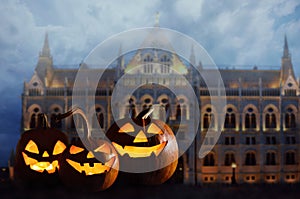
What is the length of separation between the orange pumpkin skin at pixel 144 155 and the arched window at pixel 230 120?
32913 millimetres

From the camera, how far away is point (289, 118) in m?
45.5

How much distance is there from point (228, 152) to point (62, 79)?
2472 cm

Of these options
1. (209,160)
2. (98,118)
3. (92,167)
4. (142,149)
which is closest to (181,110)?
(209,160)

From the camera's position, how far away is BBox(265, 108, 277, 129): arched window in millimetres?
45344

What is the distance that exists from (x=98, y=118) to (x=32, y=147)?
32112 millimetres

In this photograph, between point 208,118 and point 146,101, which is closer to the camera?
point 146,101

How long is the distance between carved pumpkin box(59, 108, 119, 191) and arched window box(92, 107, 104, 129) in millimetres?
32775

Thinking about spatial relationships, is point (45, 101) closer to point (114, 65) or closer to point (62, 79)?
point (62, 79)

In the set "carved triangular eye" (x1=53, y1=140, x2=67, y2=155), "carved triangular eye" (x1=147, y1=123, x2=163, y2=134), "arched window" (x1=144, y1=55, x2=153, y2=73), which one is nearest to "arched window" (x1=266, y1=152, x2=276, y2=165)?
"arched window" (x1=144, y1=55, x2=153, y2=73)

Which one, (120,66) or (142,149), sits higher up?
(120,66)

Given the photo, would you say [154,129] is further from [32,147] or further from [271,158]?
[271,158]

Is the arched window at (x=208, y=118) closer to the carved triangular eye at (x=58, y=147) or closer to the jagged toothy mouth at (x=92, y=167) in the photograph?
the carved triangular eye at (x=58, y=147)

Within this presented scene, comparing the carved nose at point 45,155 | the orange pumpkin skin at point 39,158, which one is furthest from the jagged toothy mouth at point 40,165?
the carved nose at point 45,155

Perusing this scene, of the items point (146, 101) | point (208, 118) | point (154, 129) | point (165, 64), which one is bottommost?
point (154, 129)
